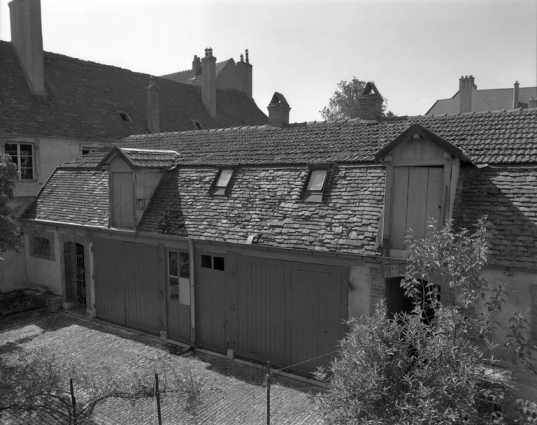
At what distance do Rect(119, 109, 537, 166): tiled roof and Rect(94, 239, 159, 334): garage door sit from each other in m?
3.33

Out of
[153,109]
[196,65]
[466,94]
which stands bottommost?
[153,109]

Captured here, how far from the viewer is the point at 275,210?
35.6ft

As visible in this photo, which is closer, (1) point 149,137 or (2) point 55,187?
(2) point 55,187


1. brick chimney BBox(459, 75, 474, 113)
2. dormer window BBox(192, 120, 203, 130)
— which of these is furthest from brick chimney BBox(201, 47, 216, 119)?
brick chimney BBox(459, 75, 474, 113)

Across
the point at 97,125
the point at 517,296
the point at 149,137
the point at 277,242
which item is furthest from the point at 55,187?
the point at 517,296

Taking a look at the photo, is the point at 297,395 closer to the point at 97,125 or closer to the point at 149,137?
the point at 149,137

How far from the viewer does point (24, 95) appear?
19984 millimetres

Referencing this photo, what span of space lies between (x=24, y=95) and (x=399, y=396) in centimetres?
2126

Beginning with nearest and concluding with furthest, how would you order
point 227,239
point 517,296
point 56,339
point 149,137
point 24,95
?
point 517,296 < point 227,239 < point 56,339 < point 149,137 < point 24,95

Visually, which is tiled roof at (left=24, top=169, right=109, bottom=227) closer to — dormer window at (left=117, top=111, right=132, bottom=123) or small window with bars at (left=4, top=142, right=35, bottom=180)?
small window with bars at (left=4, top=142, right=35, bottom=180)

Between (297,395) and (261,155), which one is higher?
(261,155)

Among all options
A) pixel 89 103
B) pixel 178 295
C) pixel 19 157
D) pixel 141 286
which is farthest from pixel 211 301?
pixel 89 103

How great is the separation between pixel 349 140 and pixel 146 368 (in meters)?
7.89

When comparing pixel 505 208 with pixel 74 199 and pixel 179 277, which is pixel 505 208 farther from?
pixel 74 199
